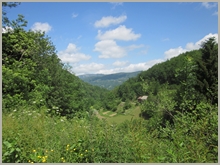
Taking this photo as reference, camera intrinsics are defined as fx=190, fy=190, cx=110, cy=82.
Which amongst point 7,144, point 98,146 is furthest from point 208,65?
point 7,144

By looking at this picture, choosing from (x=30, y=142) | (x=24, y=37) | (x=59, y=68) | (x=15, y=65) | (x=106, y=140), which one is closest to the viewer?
(x=106, y=140)

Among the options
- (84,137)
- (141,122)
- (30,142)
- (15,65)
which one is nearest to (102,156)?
(84,137)

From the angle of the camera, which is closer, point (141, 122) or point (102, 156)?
point (102, 156)

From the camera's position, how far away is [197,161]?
2.96m

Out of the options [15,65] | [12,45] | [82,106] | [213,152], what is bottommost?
[82,106]

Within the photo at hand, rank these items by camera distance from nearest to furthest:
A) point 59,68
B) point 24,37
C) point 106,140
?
point 106,140, point 24,37, point 59,68

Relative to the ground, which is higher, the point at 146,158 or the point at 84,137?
the point at 84,137

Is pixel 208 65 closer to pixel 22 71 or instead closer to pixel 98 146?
pixel 22 71

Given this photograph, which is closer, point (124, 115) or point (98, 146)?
point (98, 146)

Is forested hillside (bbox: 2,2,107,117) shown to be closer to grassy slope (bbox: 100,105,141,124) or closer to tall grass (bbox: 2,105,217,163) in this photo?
grassy slope (bbox: 100,105,141,124)

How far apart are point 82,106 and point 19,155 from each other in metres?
19.0

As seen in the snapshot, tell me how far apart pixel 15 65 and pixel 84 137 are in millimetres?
7787

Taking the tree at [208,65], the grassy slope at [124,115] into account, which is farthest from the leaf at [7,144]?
the tree at [208,65]

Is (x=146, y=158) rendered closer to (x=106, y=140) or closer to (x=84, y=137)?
(x=106, y=140)
